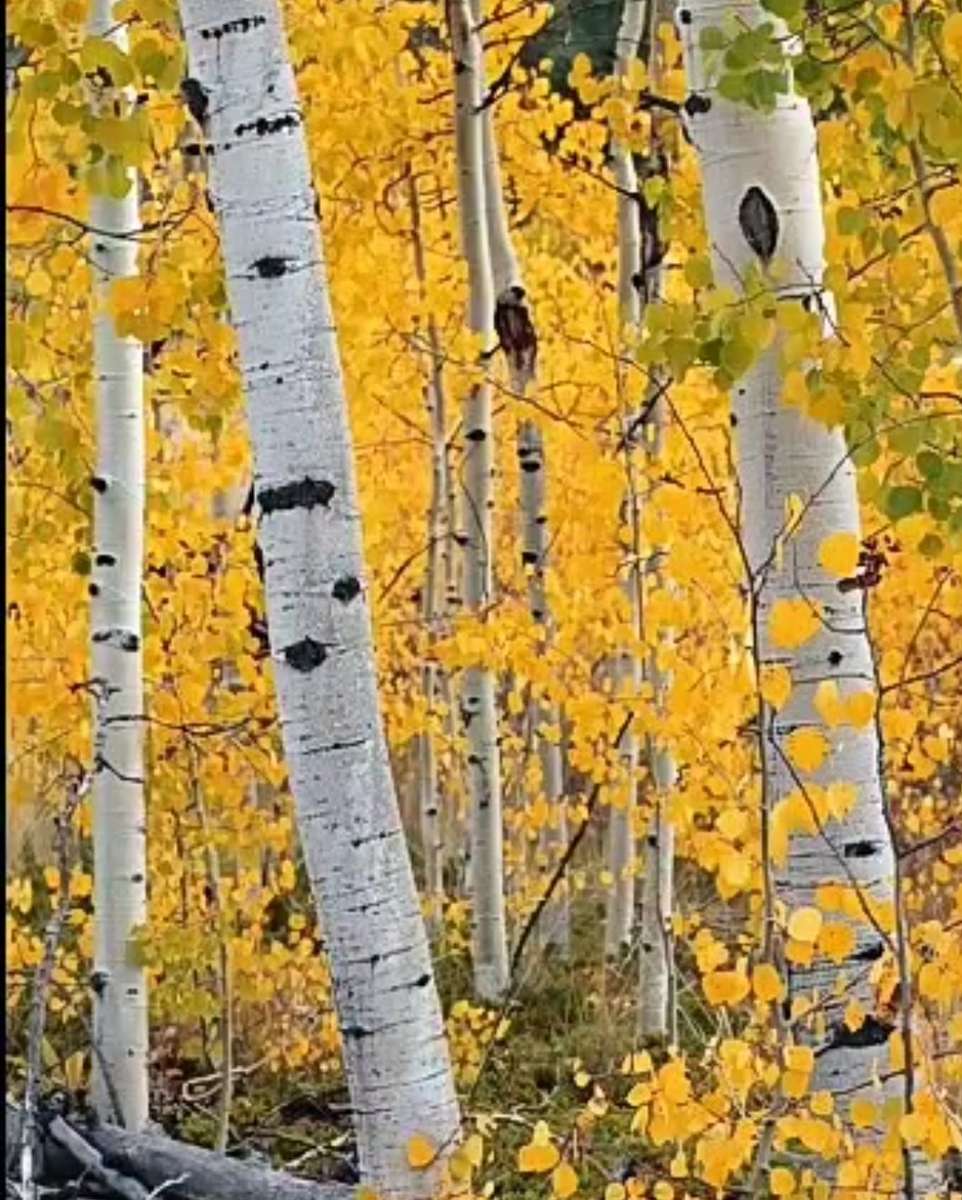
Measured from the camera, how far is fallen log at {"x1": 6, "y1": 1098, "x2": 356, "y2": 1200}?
3.65 m

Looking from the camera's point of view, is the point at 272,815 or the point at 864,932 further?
the point at 272,815

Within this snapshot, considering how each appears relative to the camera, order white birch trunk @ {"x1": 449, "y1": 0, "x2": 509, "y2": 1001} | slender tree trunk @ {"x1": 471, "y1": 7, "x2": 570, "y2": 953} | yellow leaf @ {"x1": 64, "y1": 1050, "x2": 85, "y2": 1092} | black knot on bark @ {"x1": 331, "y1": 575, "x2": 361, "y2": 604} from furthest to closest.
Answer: slender tree trunk @ {"x1": 471, "y1": 7, "x2": 570, "y2": 953} < white birch trunk @ {"x1": 449, "y1": 0, "x2": 509, "y2": 1001} < yellow leaf @ {"x1": 64, "y1": 1050, "x2": 85, "y2": 1092} < black knot on bark @ {"x1": 331, "y1": 575, "x2": 361, "y2": 604}

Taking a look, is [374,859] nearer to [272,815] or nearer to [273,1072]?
[273,1072]

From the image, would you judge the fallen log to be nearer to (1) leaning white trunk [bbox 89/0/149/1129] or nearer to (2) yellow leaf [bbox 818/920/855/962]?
(1) leaning white trunk [bbox 89/0/149/1129]

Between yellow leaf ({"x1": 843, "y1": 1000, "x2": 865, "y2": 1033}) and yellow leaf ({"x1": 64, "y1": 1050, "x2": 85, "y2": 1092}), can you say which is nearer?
yellow leaf ({"x1": 843, "y1": 1000, "x2": 865, "y2": 1033})

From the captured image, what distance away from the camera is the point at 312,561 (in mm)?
2166

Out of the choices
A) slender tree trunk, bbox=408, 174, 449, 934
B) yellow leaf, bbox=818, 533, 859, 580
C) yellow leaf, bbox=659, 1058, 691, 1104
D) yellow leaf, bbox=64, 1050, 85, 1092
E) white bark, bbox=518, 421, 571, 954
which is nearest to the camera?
yellow leaf, bbox=818, 533, 859, 580

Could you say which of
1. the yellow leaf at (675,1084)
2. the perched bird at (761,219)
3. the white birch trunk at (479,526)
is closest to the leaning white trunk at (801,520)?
the perched bird at (761,219)

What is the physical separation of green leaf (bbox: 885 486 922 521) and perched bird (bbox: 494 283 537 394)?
3.39 m

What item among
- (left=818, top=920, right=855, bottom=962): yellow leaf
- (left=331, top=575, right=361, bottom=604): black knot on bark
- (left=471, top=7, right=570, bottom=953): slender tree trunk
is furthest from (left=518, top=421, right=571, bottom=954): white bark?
(left=818, top=920, right=855, bottom=962): yellow leaf

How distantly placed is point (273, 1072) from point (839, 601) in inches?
129

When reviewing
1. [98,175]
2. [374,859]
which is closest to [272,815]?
[98,175]

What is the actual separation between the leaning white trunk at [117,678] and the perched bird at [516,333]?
1700mm

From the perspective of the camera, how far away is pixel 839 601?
2.26 meters
